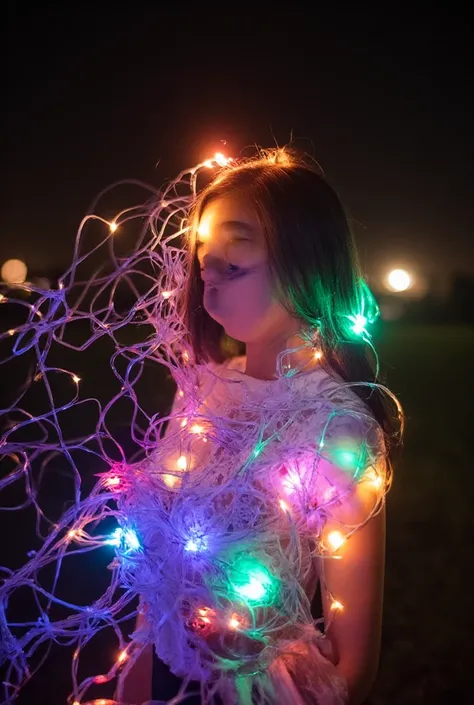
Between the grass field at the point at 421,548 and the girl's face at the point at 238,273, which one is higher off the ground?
the girl's face at the point at 238,273

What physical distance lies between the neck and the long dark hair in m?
0.03

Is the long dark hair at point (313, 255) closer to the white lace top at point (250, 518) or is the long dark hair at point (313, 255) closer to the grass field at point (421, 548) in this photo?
the white lace top at point (250, 518)

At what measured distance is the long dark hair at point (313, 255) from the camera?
1127 mm

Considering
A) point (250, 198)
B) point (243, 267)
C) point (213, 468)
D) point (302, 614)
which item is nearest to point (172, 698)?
point (302, 614)

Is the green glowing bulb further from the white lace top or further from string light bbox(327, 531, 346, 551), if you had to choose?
string light bbox(327, 531, 346, 551)

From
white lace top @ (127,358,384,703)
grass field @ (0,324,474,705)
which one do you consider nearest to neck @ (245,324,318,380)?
white lace top @ (127,358,384,703)

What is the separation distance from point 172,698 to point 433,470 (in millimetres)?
2124

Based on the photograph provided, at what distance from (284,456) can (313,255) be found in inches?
15.8

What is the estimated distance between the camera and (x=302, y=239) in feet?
3.73

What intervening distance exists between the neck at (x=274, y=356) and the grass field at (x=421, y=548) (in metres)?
1.04

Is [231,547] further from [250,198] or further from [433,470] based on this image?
[433,470]

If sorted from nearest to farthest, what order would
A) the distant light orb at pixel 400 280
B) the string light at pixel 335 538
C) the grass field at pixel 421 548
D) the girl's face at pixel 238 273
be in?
the string light at pixel 335 538 < the girl's face at pixel 238 273 < the distant light orb at pixel 400 280 < the grass field at pixel 421 548

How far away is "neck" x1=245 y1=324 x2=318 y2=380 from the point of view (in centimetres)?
117

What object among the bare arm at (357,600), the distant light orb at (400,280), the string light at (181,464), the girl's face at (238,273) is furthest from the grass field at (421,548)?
the girl's face at (238,273)
